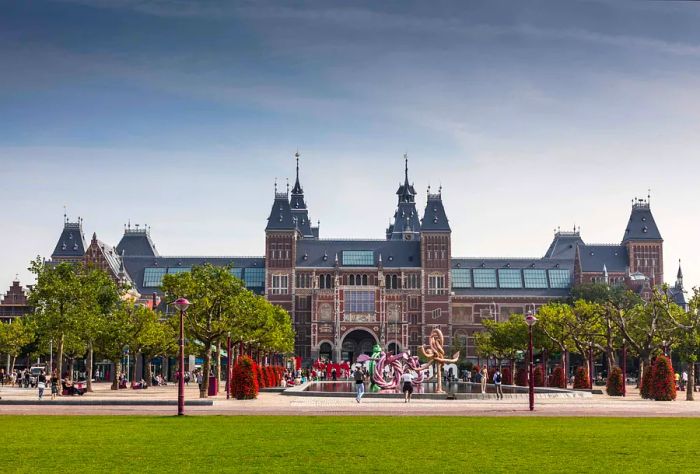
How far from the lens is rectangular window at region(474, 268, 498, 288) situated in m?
150

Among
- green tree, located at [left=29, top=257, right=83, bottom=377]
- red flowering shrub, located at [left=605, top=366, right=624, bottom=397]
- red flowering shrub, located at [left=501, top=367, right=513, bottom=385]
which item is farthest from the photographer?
red flowering shrub, located at [left=501, top=367, right=513, bottom=385]

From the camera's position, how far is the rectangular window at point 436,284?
142500 millimetres

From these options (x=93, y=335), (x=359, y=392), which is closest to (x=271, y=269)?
(x=93, y=335)

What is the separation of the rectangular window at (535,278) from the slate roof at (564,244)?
929cm

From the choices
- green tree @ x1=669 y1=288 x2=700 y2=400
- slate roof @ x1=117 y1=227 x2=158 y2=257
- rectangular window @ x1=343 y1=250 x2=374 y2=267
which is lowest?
green tree @ x1=669 y1=288 x2=700 y2=400

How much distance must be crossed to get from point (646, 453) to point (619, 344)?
58.7 meters

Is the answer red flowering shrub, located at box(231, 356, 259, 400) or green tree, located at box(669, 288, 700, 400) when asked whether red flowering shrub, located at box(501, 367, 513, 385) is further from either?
red flowering shrub, located at box(231, 356, 259, 400)

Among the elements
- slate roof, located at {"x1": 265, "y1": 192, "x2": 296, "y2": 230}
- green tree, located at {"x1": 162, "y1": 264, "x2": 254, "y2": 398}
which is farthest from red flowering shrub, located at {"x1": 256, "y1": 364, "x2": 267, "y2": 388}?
slate roof, located at {"x1": 265, "y1": 192, "x2": 296, "y2": 230}

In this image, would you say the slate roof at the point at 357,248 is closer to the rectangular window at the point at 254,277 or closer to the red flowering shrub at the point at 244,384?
the rectangular window at the point at 254,277

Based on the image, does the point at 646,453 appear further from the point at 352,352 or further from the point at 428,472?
the point at 352,352

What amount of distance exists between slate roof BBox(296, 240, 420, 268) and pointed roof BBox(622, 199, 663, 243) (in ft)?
102

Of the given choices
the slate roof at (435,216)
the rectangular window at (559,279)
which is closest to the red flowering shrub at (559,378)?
the slate roof at (435,216)

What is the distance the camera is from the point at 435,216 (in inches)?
5664

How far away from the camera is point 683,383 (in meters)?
84.9
